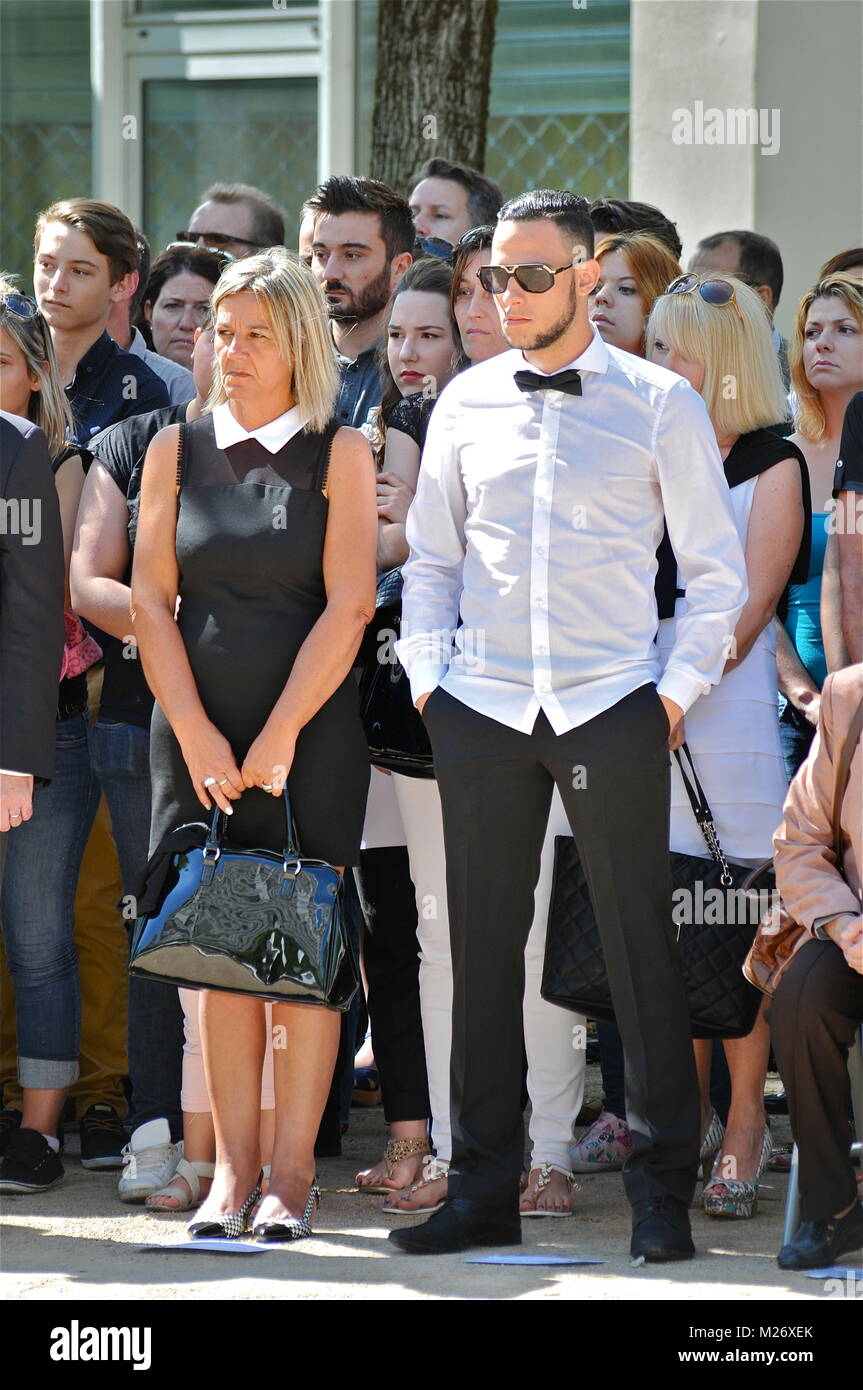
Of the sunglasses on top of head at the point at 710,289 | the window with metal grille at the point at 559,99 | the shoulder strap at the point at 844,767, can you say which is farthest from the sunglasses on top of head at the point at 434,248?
the window with metal grille at the point at 559,99

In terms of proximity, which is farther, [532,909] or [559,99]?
[559,99]

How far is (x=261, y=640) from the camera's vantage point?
13.6ft

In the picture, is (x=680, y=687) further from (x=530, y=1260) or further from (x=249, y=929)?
(x=530, y=1260)

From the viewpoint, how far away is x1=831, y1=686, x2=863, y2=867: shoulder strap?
388 cm

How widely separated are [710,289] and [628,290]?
517 millimetres

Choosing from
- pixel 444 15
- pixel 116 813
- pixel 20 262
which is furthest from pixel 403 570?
pixel 20 262

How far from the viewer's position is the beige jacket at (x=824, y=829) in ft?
12.7

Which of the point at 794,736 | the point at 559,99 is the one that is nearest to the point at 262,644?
the point at 794,736

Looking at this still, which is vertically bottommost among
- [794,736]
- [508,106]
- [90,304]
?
[794,736]

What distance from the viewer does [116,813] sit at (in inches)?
192

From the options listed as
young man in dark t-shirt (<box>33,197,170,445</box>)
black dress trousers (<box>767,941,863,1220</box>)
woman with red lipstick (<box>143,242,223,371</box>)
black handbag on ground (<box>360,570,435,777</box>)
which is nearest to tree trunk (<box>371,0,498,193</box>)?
woman with red lipstick (<box>143,242,223,371</box>)

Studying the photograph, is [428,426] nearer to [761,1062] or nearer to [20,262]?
[761,1062]

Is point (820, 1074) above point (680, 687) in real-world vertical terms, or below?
below

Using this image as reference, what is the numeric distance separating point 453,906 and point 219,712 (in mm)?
673
